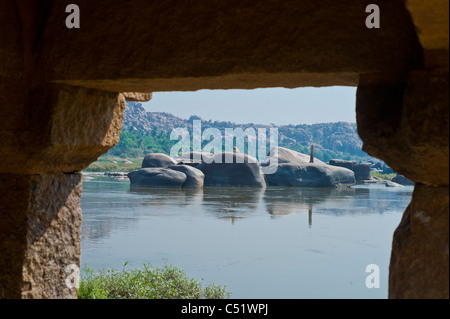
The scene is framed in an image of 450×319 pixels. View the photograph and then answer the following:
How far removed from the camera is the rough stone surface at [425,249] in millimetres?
1805

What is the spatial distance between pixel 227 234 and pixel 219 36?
8.30 metres

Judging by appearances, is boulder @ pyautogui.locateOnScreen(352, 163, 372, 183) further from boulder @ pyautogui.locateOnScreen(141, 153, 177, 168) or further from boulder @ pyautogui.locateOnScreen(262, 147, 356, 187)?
boulder @ pyautogui.locateOnScreen(141, 153, 177, 168)

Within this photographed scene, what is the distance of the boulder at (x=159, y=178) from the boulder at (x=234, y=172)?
2.49 m

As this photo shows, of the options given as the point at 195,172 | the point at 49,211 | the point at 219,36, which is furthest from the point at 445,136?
the point at 195,172

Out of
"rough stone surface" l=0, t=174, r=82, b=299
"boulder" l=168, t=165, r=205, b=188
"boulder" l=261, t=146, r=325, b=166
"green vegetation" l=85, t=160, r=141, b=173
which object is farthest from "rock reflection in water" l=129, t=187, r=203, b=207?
"green vegetation" l=85, t=160, r=141, b=173

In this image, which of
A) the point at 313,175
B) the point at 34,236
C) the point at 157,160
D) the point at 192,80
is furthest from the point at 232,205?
the point at 192,80

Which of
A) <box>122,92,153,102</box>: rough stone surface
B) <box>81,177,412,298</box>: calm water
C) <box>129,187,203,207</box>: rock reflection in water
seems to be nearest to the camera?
<box>122,92,153,102</box>: rough stone surface

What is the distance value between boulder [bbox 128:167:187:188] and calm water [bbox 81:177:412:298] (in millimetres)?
4948

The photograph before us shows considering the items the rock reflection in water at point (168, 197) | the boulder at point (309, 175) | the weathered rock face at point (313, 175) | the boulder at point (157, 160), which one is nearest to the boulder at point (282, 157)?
the boulder at point (309, 175)

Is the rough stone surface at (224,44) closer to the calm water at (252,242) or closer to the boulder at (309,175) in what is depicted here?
the calm water at (252,242)

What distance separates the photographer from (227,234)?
33.6 feet

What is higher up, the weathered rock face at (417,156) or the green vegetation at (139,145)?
the green vegetation at (139,145)

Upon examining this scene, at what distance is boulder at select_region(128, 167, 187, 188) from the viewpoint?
2120 cm

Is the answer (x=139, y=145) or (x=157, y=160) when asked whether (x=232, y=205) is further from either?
(x=139, y=145)
